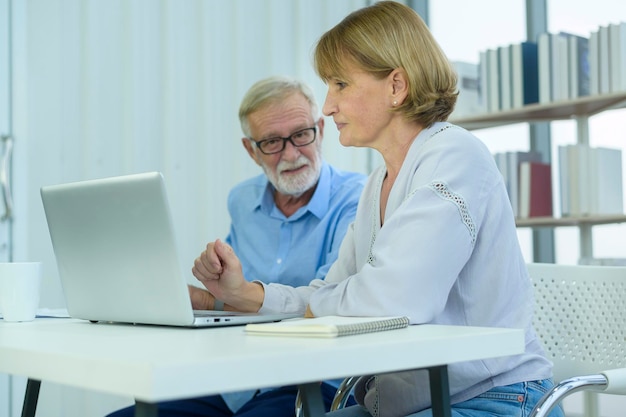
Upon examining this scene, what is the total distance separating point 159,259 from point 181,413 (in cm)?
79

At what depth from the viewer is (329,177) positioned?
246cm

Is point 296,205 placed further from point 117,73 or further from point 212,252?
point 117,73

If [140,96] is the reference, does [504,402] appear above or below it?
below

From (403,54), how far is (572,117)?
2065 mm

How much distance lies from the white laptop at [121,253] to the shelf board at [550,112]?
6.89ft

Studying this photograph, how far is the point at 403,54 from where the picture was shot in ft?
5.32

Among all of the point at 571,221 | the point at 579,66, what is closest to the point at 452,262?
the point at 571,221

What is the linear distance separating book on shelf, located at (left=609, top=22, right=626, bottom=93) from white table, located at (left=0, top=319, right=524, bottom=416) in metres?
2.23

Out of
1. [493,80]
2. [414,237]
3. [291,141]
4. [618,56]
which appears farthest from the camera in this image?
[493,80]

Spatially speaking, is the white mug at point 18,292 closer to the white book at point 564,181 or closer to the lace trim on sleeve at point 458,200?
the lace trim on sleeve at point 458,200

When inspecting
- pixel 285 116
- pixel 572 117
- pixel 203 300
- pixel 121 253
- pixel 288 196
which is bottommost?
pixel 203 300

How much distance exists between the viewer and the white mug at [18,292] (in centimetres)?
156

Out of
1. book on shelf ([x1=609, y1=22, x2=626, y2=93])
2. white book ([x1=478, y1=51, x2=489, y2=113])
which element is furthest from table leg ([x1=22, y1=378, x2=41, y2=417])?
white book ([x1=478, y1=51, x2=489, y2=113])

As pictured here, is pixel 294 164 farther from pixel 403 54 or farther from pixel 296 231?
pixel 403 54
